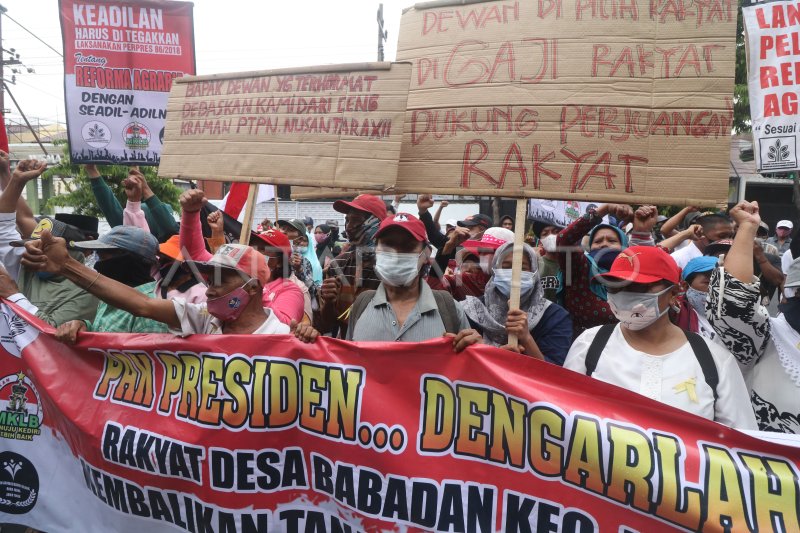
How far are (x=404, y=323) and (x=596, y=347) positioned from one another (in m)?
0.90

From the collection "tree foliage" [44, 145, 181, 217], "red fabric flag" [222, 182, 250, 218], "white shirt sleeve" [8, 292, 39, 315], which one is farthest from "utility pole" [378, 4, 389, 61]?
"white shirt sleeve" [8, 292, 39, 315]

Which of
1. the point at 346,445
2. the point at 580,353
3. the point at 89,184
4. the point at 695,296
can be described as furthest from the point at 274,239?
the point at 89,184

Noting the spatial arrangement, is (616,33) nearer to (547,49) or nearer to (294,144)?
(547,49)

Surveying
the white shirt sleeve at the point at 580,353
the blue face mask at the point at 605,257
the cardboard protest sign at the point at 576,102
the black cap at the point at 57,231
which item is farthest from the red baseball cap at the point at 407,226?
the black cap at the point at 57,231

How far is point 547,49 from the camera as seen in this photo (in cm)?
307

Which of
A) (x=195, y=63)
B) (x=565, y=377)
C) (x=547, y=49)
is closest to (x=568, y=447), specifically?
(x=565, y=377)

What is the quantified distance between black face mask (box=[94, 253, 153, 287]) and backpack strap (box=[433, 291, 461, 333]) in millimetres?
1645

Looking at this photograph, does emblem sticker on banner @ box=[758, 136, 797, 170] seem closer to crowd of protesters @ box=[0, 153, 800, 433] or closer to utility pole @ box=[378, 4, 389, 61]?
crowd of protesters @ box=[0, 153, 800, 433]

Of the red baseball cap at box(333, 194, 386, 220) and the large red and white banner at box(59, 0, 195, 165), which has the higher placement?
the large red and white banner at box(59, 0, 195, 165)

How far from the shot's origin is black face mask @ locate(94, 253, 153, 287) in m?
3.56

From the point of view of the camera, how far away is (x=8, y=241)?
12.6 ft

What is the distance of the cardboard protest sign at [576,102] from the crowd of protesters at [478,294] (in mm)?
330

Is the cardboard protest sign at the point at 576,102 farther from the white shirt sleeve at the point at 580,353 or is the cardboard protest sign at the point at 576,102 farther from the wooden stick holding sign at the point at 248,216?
the wooden stick holding sign at the point at 248,216

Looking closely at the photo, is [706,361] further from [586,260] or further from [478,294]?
[478,294]
